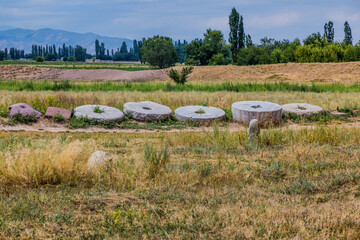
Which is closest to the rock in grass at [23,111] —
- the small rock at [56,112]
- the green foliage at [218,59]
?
the small rock at [56,112]

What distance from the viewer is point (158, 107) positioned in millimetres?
15836

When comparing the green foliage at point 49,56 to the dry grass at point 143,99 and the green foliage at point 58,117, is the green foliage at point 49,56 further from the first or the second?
the green foliage at point 58,117

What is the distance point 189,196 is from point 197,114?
9.43m

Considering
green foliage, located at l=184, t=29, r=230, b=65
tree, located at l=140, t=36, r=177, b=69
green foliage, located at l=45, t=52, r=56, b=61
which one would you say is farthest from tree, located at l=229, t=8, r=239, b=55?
green foliage, located at l=45, t=52, r=56, b=61

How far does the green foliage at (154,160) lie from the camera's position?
667 cm

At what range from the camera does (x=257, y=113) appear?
14.7 metres

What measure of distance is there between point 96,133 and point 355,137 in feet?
25.7

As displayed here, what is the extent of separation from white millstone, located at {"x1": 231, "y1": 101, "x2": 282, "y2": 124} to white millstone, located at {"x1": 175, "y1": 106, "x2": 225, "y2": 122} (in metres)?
0.65

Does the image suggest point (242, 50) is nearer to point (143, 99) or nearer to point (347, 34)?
point (347, 34)

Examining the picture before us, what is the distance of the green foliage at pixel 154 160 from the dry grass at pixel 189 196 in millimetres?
118

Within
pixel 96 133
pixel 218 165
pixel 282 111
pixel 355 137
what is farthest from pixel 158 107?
pixel 218 165

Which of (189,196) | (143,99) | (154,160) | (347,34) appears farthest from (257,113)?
(347,34)

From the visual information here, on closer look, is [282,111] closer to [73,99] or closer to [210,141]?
[210,141]

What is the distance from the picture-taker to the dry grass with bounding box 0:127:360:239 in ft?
14.6
